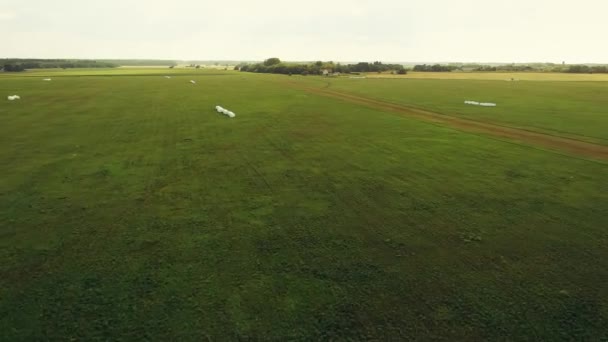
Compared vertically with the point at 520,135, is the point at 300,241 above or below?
below

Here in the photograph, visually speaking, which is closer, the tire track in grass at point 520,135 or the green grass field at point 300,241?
the green grass field at point 300,241

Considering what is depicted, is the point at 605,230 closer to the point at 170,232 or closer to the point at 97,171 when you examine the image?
the point at 170,232

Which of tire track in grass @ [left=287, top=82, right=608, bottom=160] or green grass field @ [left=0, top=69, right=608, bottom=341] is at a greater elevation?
tire track in grass @ [left=287, top=82, right=608, bottom=160]

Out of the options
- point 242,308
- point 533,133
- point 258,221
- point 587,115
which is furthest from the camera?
point 587,115

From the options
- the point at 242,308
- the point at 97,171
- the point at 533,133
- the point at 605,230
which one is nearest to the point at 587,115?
the point at 533,133

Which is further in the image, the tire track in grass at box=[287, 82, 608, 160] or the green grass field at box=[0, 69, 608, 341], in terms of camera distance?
the tire track in grass at box=[287, 82, 608, 160]

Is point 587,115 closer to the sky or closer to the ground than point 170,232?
closer to the sky

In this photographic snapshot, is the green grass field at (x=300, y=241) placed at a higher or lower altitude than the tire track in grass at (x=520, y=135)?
lower

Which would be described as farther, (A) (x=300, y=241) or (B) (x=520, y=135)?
(B) (x=520, y=135)
